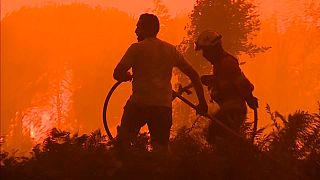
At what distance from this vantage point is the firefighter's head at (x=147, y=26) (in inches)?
229

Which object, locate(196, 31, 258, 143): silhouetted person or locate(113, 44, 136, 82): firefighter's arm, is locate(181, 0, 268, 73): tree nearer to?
locate(196, 31, 258, 143): silhouetted person

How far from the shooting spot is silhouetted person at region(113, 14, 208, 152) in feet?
18.8

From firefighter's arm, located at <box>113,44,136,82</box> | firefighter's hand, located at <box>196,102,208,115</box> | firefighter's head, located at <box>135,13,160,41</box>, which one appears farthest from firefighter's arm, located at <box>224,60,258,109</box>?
firefighter's arm, located at <box>113,44,136,82</box>

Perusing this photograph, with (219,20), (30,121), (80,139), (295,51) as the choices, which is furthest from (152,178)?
(30,121)

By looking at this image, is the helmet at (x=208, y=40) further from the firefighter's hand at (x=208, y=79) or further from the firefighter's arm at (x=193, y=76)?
the firefighter's hand at (x=208, y=79)

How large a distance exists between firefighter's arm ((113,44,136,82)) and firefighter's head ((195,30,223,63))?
2.26 feet

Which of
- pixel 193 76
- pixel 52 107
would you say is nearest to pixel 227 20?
pixel 193 76

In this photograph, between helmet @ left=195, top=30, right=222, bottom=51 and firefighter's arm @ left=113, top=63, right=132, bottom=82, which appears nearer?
firefighter's arm @ left=113, top=63, right=132, bottom=82

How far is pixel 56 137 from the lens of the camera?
2.67 metres

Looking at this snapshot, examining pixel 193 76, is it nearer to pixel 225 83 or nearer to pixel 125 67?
pixel 225 83

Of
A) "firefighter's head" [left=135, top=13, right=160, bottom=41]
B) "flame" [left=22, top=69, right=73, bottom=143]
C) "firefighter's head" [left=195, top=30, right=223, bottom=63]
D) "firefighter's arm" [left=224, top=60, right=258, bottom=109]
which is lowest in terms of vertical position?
"firefighter's arm" [left=224, top=60, right=258, bottom=109]

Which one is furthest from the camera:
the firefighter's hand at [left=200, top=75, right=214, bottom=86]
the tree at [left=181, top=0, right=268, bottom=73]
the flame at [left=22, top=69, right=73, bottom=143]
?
the flame at [left=22, top=69, right=73, bottom=143]

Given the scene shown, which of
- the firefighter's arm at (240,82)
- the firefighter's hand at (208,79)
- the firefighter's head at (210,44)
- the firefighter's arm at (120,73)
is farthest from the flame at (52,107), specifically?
the firefighter's arm at (240,82)

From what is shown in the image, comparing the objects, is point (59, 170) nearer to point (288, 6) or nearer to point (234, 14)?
point (234, 14)
